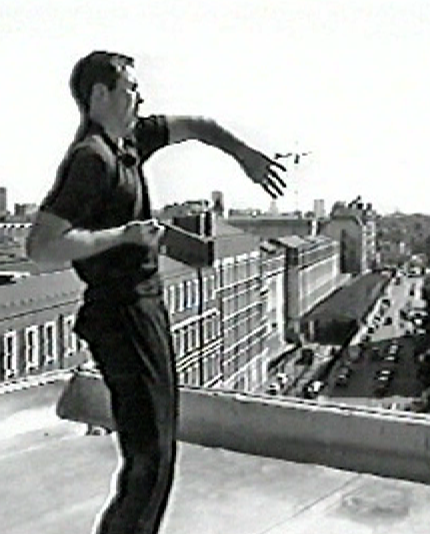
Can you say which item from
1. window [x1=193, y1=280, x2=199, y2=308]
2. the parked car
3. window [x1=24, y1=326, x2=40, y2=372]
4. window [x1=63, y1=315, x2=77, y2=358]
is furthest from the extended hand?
the parked car

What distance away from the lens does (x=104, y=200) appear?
2.21 meters

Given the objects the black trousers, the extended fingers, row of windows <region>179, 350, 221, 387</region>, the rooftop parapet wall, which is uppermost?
the extended fingers

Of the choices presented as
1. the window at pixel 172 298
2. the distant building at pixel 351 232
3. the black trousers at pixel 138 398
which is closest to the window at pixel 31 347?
the window at pixel 172 298

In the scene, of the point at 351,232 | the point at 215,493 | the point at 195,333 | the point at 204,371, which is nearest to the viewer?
the point at 215,493

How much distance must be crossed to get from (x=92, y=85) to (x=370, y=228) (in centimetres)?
9830

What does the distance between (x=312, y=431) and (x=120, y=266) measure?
2347 millimetres

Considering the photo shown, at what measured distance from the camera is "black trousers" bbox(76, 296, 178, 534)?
222cm

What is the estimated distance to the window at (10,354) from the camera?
52.5 ft

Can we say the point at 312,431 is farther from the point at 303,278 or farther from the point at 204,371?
the point at 303,278

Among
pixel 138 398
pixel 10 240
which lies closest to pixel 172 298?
pixel 10 240

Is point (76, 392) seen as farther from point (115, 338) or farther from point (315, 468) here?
point (115, 338)

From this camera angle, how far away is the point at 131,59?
2.32m

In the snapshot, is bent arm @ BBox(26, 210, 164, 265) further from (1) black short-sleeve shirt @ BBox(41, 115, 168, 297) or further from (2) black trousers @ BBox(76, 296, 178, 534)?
(2) black trousers @ BBox(76, 296, 178, 534)

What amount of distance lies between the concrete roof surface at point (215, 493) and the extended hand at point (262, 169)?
143 centimetres
